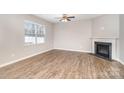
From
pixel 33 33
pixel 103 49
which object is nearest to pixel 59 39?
pixel 33 33

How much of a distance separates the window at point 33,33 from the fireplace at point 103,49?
3.66 m

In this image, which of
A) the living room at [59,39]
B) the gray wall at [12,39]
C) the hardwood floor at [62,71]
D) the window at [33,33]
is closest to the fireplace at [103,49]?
the living room at [59,39]

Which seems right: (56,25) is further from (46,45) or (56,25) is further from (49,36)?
(46,45)

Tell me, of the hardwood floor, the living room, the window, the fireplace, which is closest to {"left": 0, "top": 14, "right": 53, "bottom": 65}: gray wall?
the living room

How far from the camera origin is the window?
242 inches

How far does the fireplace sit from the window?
366 centimetres

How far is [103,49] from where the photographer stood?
6648 mm

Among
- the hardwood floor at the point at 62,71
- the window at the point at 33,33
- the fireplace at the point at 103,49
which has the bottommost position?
the hardwood floor at the point at 62,71

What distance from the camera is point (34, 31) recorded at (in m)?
7.11

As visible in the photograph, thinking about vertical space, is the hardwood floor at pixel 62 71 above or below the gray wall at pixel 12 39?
below

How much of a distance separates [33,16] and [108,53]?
14.9 ft

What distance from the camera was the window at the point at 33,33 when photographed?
242 inches

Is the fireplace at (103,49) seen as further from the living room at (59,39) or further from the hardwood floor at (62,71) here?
the hardwood floor at (62,71)

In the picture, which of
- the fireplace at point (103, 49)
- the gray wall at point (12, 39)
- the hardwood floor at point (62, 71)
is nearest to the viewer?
the hardwood floor at point (62, 71)
